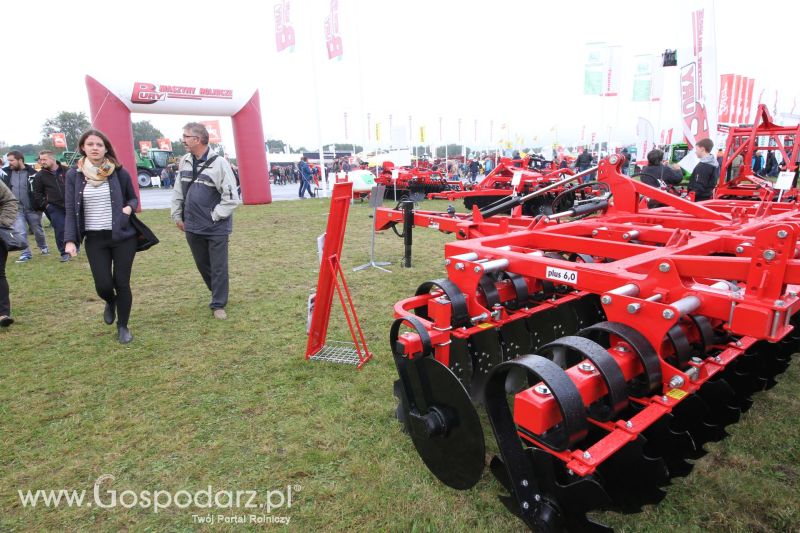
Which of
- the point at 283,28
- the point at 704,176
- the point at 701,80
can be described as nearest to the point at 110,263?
the point at 704,176

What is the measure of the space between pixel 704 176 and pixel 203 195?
22.0ft

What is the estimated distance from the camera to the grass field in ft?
6.70

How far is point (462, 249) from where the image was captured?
2.66 m

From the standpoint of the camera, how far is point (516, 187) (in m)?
9.96

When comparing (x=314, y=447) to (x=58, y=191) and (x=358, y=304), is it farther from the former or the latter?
(x=58, y=191)

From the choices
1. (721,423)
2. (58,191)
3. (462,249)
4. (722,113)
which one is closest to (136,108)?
(58,191)

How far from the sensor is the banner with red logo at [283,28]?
16.4m

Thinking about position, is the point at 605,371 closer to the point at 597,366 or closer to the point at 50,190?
the point at 597,366

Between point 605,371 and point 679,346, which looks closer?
point 605,371

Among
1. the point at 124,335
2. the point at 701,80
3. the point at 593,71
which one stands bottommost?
the point at 124,335

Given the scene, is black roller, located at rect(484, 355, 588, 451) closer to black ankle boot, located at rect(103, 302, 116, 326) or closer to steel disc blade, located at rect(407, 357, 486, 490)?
steel disc blade, located at rect(407, 357, 486, 490)

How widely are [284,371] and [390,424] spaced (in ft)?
3.62

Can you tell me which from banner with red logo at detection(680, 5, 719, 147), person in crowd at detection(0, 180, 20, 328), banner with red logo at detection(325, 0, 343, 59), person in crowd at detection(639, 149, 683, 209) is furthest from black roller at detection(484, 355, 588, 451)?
banner with red logo at detection(325, 0, 343, 59)

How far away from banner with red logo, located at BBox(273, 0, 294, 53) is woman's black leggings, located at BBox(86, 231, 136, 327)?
15097 millimetres
